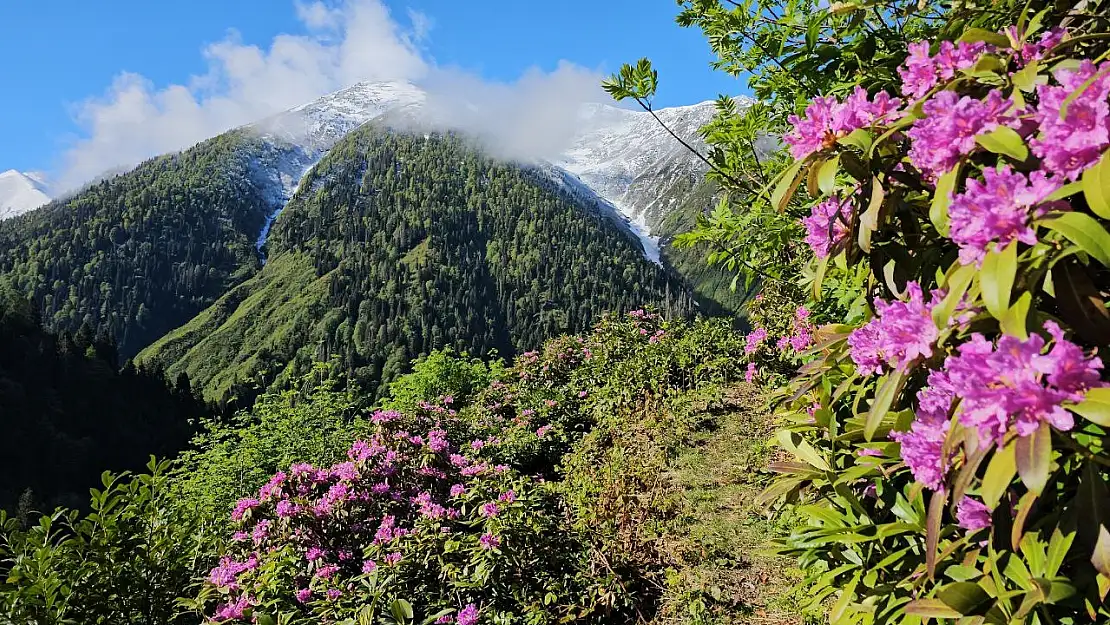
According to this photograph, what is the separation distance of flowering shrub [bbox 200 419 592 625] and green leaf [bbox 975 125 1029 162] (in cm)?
298

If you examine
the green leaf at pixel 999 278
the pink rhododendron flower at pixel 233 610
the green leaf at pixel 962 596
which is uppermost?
the green leaf at pixel 999 278

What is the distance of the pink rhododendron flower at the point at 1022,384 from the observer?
76 centimetres

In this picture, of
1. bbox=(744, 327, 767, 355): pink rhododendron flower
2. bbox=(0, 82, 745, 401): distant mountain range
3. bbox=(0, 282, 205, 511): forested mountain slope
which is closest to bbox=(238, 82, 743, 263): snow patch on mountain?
bbox=(0, 82, 745, 401): distant mountain range

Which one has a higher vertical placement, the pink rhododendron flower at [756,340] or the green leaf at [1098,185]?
the green leaf at [1098,185]

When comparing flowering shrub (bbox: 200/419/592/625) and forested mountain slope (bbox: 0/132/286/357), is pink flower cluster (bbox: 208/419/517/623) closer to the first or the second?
flowering shrub (bbox: 200/419/592/625)

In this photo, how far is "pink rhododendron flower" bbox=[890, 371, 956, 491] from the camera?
0.97 m

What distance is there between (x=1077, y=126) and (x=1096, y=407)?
0.40 meters

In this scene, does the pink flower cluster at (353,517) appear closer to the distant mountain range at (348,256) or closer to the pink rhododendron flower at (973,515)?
the pink rhododendron flower at (973,515)

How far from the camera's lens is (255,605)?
3.13 m

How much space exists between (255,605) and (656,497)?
2817 millimetres

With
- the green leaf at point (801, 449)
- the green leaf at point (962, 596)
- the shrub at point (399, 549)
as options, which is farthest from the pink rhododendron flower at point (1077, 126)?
the shrub at point (399, 549)

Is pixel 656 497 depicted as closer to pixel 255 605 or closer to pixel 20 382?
pixel 255 605

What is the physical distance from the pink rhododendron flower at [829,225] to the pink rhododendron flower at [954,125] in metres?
0.18

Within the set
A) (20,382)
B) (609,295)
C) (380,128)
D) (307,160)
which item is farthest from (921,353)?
(307,160)
